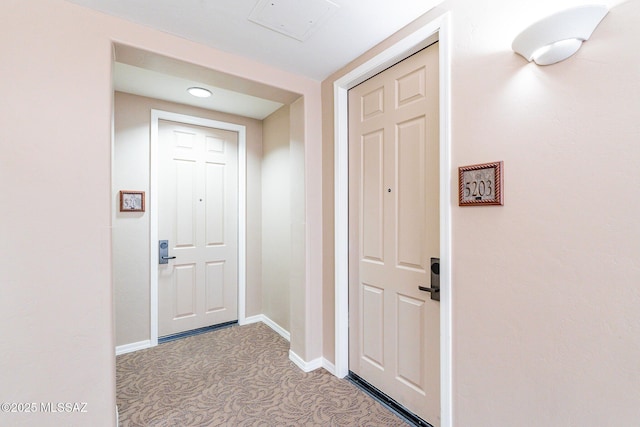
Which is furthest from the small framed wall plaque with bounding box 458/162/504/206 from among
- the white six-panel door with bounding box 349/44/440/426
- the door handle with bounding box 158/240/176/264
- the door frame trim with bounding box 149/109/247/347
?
the door handle with bounding box 158/240/176/264

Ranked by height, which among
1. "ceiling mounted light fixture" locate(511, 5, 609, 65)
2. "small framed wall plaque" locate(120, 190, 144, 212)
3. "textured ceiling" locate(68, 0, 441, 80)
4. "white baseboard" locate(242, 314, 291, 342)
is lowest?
"white baseboard" locate(242, 314, 291, 342)

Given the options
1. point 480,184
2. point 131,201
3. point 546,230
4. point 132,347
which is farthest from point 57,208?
point 546,230

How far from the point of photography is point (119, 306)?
2627mm

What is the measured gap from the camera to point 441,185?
150 cm

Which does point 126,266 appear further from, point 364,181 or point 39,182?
point 364,181

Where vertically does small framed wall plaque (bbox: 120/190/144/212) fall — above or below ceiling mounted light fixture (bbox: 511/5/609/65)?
below

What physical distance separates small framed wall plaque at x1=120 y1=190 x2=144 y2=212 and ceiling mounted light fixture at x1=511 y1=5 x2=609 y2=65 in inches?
120

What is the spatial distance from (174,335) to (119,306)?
631 mm

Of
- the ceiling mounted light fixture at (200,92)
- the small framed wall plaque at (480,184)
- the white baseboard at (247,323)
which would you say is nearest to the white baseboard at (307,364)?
the white baseboard at (247,323)

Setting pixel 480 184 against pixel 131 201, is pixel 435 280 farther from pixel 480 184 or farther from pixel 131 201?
pixel 131 201

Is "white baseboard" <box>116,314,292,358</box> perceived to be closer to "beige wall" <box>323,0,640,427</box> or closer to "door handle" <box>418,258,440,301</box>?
"door handle" <box>418,258,440,301</box>

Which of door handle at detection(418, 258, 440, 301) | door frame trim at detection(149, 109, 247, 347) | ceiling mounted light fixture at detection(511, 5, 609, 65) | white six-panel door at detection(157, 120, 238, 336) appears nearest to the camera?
ceiling mounted light fixture at detection(511, 5, 609, 65)

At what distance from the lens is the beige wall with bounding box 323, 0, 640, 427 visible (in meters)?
0.97

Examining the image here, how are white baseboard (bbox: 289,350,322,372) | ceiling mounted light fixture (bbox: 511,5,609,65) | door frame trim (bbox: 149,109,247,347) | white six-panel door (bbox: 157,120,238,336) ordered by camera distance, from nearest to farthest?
ceiling mounted light fixture (bbox: 511,5,609,65) → white baseboard (bbox: 289,350,322,372) → door frame trim (bbox: 149,109,247,347) → white six-panel door (bbox: 157,120,238,336)
